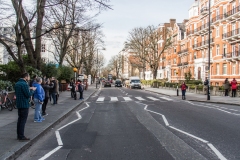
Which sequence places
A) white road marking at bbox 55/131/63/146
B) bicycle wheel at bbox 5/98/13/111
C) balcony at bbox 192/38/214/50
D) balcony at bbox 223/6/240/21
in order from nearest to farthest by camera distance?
white road marking at bbox 55/131/63/146 < bicycle wheel at bbox 5/98/13/111 < balcony at bbox 223/6/240/21 < balcony at bbox 192/38/214/50

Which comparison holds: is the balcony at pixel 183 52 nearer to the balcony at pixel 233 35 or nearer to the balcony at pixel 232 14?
the balcony at pixel 233 35

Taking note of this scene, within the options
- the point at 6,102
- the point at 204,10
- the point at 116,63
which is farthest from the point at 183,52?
the point at 116,63

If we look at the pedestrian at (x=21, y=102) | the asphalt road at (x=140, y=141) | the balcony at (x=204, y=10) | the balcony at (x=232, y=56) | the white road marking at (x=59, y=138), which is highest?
the balcony at (x=204, y=10)

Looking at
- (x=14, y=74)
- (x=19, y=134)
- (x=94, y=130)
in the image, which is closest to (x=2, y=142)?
(x=19, y=134)

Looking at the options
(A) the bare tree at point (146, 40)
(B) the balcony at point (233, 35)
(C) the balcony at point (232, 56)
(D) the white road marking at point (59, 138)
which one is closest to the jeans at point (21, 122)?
(D) the white road marking at point (59, 138)

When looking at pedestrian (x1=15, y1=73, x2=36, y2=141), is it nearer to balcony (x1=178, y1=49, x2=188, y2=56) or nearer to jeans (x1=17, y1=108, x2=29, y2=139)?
jeans (x1=17, y1=108, x2=29, y2=139)

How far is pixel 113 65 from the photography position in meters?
135

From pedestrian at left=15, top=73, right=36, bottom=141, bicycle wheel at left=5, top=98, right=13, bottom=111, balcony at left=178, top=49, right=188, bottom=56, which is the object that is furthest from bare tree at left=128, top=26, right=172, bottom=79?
pedestrian at left=15, top=73, right=36, bottom=141

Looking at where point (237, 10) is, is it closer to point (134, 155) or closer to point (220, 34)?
point (220, 34)

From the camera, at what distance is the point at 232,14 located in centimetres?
4106

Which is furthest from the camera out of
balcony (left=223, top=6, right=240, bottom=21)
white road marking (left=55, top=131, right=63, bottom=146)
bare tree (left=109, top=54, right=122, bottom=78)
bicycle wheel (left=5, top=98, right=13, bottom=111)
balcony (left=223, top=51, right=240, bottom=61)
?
bare tree (left=109, top=54, right=122, bottom=78)

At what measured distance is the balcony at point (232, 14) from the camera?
130 feet

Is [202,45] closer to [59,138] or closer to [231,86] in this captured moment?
[231,86]

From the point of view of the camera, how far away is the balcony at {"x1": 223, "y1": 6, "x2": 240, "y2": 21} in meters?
39.6
